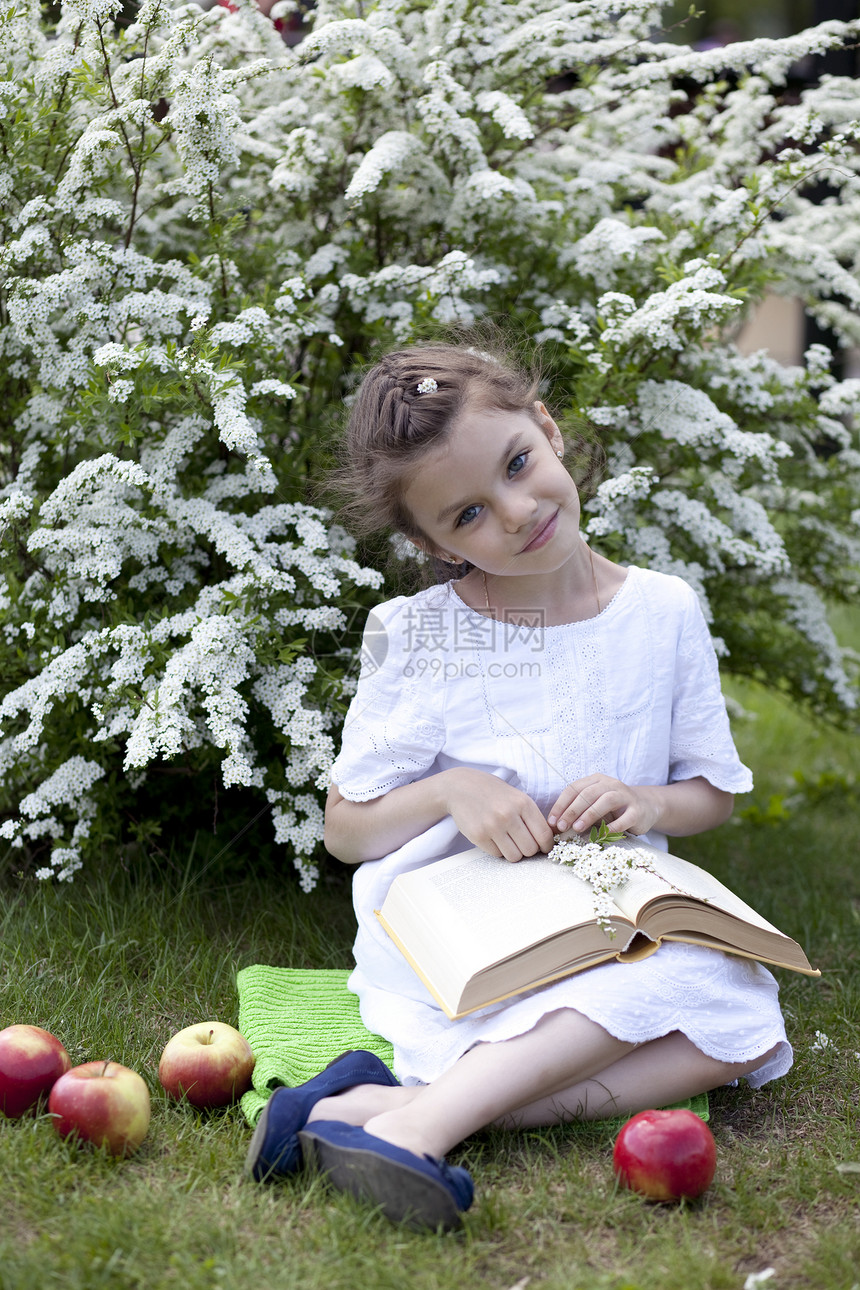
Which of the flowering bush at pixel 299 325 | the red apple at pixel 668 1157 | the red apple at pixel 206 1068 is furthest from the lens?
the flowering bush at pixel 299 325

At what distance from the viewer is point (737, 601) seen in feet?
9.43

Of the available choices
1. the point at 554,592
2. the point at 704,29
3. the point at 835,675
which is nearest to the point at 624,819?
the point at 554,592

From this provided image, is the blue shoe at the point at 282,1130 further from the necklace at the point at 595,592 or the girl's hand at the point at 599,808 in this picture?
the necklace at the point at 595,592

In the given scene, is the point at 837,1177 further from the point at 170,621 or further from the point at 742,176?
the point at 742,176

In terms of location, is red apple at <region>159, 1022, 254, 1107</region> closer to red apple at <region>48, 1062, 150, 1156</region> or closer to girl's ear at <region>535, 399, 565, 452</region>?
red apple at <region>48, 1062, 150, 1156</region>

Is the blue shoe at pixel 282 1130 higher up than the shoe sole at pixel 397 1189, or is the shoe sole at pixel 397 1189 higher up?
the shoe sole at pixel 397 1189

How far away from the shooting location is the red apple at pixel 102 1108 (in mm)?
1521

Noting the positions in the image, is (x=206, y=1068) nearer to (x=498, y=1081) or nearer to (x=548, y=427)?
(x=498, y=1081)

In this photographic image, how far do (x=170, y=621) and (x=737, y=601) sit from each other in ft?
4.85

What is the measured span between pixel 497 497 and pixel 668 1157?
967 millimetres

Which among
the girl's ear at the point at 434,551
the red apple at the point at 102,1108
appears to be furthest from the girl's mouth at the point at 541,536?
the red apple at the point at 102,1108

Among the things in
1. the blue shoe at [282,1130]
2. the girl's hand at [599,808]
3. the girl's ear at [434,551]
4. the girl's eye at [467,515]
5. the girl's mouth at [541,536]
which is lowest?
the blue shoe at [282,1130]

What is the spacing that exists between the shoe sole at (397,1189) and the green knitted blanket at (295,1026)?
0.29 metres

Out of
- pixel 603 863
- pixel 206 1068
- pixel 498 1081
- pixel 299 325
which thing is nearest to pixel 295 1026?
pixel 206 1068
